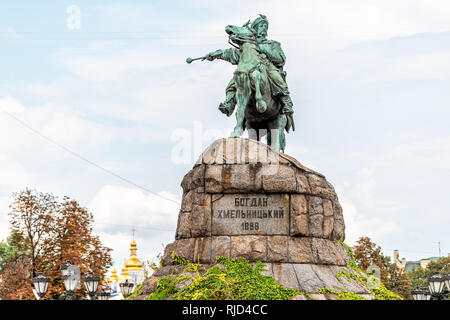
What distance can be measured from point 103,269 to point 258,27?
1938cm

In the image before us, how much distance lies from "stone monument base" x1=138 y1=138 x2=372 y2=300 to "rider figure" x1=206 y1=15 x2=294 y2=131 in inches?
81.9

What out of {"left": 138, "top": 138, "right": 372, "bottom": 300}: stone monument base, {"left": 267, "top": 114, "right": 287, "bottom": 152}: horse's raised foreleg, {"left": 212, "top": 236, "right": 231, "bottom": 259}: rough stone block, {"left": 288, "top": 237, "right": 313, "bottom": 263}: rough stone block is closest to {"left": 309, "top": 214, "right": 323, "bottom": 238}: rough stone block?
{"left": 138, "top": 138, "right": 372, "bottom": 300}: stone monument base

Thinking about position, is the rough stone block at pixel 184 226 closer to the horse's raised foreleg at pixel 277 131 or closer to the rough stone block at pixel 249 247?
the rough stone block at pixel 249 247

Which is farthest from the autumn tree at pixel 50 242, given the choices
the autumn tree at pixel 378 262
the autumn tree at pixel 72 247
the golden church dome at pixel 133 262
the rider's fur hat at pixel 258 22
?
the golden church dome at pixel 133 262

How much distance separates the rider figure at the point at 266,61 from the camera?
581 inches

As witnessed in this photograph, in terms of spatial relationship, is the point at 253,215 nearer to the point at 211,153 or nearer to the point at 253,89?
the point at 211,153

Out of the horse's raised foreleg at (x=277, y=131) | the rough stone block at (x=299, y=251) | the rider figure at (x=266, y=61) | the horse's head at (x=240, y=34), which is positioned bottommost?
the rough stone block at (x=299, y=251)

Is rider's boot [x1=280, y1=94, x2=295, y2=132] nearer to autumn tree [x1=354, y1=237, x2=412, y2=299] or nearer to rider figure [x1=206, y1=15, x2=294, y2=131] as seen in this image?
rider figure [x1=206, y1=15, x2=294, y2=131]

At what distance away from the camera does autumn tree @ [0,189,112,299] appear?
97.9ft

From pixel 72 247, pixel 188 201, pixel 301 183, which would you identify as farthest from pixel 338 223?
pixel 72 247

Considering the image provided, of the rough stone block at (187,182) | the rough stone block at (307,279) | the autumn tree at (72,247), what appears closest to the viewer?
the rough stone block at (307,279)

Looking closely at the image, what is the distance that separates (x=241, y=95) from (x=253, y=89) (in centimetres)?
27

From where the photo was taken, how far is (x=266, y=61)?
48.3ft
